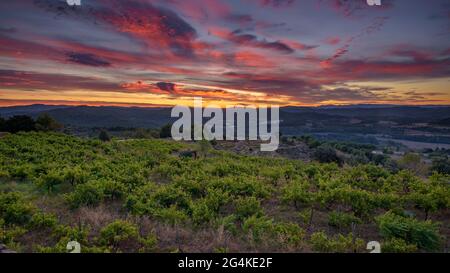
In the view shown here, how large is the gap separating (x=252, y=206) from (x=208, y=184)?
7.55ft

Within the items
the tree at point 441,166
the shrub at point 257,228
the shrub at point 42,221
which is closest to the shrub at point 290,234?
the shrub at point 257,228

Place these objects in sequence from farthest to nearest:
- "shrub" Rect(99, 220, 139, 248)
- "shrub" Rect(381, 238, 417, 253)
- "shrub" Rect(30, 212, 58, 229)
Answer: "shrub" Rect(30, 212, 58, 229)
"shrub" Rect(99, 220, 139, 248)
"shrub" Rect(381, 238, 417, 253)

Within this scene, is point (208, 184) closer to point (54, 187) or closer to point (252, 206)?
point (252, 206)

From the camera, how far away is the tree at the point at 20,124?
2845 cm

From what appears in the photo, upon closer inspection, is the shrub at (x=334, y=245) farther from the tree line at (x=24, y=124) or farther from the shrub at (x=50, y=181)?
the tree line at (x=24, y=124)

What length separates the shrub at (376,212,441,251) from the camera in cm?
590

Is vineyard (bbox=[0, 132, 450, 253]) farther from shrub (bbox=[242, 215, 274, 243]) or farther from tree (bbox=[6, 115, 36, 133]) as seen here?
tree (bbox=[6, 115, 36, 133])

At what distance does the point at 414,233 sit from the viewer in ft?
19.5

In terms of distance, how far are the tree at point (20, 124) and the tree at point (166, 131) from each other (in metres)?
12.8

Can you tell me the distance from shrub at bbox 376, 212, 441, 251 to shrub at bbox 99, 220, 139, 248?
4710 mm

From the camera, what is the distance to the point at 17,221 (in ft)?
22.4

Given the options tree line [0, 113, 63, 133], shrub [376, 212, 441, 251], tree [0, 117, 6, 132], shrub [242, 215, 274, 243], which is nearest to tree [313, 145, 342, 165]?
shrub [376, 212, 441, 251]

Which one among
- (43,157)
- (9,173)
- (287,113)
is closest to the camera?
(9,173)
